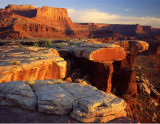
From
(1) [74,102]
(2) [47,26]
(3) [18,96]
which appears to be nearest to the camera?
(1) [74,102]

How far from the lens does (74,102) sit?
279 cm

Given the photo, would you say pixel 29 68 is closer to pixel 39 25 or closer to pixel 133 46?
pixel 133 46

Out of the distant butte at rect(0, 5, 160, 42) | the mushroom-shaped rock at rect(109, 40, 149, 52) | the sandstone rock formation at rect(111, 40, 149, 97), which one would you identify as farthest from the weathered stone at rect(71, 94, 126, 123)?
the distant butte at rect(0, 5, 160, 42)

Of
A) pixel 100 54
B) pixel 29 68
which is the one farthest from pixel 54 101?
pixel 100 54

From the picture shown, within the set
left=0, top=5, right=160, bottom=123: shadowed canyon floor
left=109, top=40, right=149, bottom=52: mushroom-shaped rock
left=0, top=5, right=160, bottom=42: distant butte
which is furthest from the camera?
left=0, top=5, right=160, bottom=42: distant butte

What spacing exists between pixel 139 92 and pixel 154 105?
152cm

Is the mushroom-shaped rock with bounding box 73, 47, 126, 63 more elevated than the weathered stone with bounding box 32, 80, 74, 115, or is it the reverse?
the mushroom-shaped rock with bounding box 73, 47, 126, 63

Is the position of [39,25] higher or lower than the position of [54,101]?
higher

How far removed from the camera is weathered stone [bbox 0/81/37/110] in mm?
2774

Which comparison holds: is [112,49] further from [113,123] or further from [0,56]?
[113,123]

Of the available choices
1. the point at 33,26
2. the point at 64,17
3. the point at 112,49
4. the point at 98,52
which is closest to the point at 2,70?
the point at 98,52

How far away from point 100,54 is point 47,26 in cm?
5898

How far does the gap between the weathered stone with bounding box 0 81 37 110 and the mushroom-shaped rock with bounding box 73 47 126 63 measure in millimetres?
4772

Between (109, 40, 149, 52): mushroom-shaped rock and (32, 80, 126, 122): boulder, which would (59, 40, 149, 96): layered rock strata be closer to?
(109, 40, 149, 52): mushroom-shaped rock
